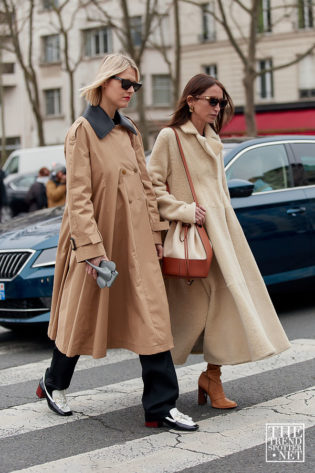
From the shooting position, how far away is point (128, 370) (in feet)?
19.9

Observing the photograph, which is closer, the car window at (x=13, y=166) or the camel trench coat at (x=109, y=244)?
the camel trench coat at (x=109, y=244)

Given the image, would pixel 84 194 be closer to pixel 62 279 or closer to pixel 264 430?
pixel 62 279

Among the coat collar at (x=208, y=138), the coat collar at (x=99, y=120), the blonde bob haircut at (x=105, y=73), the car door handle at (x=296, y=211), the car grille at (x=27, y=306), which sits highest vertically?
the blonde bob haircut at (x=105, y=73)

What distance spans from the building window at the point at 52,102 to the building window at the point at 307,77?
15.7 meters

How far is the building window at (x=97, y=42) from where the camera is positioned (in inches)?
1829

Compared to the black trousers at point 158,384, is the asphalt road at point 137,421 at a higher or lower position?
lower

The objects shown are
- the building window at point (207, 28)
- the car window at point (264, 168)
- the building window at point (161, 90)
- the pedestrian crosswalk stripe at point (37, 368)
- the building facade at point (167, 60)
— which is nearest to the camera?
the pedestrian crosswalk stripe at point (37, 368)

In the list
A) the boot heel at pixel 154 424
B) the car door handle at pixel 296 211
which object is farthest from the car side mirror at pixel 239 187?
the boot heel at pixel 154 424

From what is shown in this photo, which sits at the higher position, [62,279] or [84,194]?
[84,194]

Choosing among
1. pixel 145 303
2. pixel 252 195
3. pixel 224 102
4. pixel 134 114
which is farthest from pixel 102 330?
pixel 134 114

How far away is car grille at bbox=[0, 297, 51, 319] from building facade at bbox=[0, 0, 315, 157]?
921 inches

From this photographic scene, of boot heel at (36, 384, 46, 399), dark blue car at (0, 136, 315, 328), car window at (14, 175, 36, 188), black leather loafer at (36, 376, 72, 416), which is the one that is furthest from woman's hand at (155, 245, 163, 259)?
car window at (14, 175, 36, 188)

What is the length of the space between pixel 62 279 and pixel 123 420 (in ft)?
2.75

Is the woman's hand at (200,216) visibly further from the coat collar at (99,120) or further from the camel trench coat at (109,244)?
the coat collar at (99,120)
